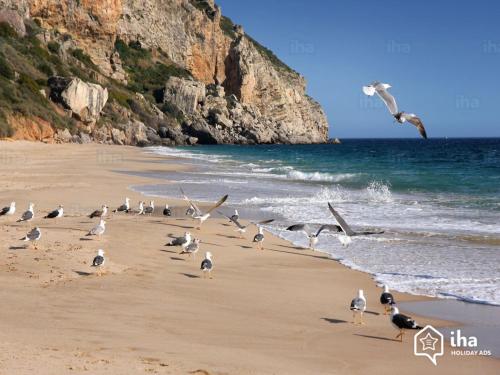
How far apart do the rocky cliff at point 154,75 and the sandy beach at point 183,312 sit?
140ft

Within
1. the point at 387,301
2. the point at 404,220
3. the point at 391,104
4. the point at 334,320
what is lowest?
the point at 334,320

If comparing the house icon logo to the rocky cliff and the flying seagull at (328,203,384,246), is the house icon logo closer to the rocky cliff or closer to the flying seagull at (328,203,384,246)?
the flying seagull at (328,203,384,246)

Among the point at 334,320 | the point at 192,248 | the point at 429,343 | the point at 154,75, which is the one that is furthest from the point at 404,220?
the point at 154,75

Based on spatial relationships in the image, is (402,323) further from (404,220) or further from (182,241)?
(404,220)

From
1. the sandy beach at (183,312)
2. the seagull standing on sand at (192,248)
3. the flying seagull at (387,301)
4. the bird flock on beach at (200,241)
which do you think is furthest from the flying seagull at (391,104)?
the seagull standing on sand at (192,248)

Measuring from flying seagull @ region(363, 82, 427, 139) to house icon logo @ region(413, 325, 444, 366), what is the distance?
8.68 ft

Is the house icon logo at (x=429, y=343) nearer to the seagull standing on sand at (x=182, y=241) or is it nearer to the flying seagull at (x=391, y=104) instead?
the flying seagull at (x=391, y=104)

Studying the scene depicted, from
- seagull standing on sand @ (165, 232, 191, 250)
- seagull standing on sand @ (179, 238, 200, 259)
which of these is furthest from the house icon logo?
seagull standing on sand @ (165, 232, 191, 250)

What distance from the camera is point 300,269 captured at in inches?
436

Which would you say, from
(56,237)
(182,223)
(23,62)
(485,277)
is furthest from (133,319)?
(23,62)

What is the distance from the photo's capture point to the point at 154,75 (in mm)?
108438

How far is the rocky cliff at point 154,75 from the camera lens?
225 feet

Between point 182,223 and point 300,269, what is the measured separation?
5.69m

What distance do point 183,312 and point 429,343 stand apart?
122 inches
